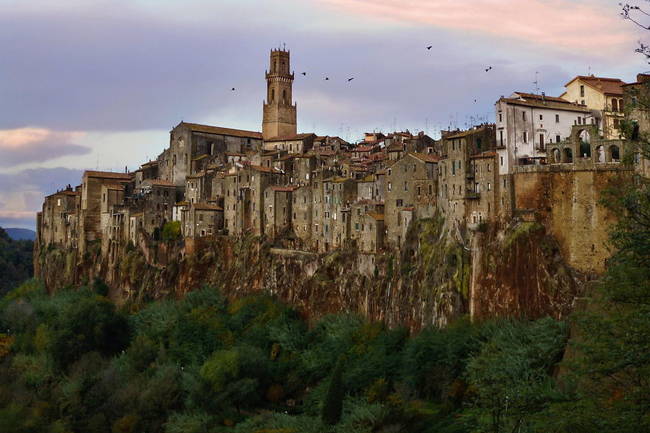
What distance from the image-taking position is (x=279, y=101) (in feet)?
367

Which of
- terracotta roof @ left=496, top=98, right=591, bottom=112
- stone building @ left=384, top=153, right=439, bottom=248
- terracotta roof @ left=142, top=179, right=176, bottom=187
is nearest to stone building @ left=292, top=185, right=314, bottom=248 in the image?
stone building @ left=384, top=153, right=439, bottom=248

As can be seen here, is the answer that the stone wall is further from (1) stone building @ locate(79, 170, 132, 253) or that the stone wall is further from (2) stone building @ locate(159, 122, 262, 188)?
(1) stone building @ locate(79, 170, 132, 253)

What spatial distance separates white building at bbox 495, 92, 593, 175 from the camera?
5766 cm

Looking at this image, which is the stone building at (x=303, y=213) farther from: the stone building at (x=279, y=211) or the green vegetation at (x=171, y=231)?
the green vegetation at (x=171, y=231)

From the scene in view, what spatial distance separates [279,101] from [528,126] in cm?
5740

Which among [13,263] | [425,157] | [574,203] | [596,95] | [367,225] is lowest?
[13,263]

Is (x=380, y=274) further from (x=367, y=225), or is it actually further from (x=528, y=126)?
(x=528, y=126)

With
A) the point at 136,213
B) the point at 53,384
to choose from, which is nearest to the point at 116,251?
the point at 136,213

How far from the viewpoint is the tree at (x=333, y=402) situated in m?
56.3

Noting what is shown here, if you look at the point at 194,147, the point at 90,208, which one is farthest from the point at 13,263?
the point at 194,147

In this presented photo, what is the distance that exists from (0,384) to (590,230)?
47.5 metres

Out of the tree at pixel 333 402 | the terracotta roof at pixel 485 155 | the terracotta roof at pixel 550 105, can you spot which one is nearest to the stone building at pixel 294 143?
the terracotta roof at pixel 485 155

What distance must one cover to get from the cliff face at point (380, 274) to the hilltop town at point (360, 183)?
1137 millimetres

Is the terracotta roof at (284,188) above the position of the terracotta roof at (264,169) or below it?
below
